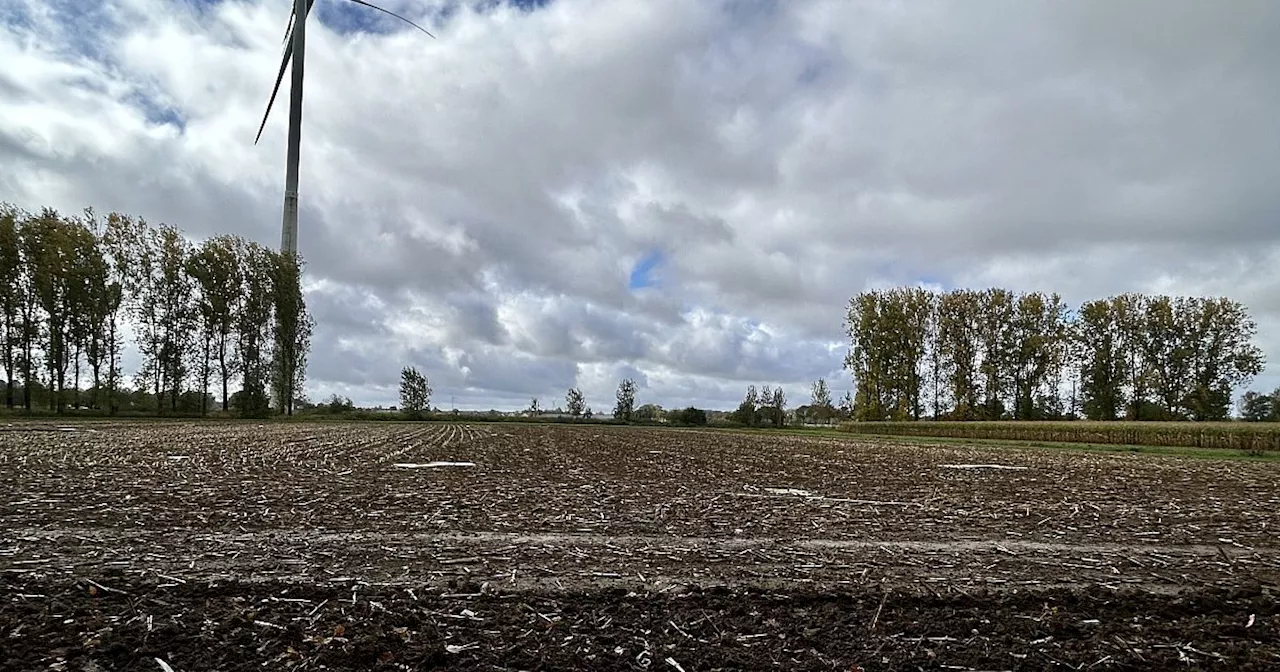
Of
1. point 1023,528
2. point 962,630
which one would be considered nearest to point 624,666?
point 962,630

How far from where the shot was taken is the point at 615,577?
5.84 m

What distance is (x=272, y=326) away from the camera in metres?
57.6

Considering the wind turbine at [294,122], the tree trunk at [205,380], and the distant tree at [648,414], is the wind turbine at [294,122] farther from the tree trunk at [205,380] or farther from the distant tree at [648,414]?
the distant tree at [648,414]

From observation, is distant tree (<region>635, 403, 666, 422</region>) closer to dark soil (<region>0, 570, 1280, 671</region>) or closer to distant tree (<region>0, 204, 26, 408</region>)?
distant tree (<region>0, 204, 26, 408</region>)

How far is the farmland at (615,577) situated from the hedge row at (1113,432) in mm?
28431

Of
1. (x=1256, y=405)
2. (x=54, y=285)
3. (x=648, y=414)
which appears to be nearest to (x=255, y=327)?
(x=54, y=285)

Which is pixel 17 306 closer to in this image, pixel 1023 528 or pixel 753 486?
pixel 753 486

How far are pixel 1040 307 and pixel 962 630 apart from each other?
63551 mm

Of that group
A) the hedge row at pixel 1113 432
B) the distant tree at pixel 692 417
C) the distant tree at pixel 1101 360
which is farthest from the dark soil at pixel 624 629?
the distant tree at pixel 692 417

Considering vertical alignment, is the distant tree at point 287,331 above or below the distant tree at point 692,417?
above

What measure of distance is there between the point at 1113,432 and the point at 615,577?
146ft

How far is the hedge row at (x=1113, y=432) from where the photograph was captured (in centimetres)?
3372

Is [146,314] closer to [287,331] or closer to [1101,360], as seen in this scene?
[287,331]

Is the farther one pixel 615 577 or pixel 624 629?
pixel 615 577
